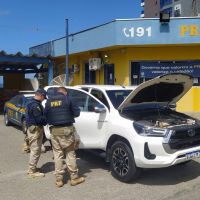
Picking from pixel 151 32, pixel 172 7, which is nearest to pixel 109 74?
pixel 151 32

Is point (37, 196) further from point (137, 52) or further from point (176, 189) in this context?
point (137, 52)

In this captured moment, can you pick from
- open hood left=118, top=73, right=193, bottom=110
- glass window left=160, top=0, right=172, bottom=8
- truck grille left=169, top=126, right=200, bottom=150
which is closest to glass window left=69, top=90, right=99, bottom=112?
open hood left=118, top=73, right=193, bottom=110

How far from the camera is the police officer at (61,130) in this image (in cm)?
677

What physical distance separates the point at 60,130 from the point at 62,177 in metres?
0.86

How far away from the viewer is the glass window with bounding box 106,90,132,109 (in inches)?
303

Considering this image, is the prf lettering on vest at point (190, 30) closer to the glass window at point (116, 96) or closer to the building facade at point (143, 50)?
the building facade at point (143, 50)

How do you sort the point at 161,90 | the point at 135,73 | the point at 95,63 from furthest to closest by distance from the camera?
the point at 95,63, the point at 135,73, the point at 161,90

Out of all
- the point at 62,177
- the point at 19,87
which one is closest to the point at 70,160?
the point at 62,177

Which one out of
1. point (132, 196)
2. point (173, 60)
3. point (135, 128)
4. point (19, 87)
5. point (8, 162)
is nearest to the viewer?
point (132, 196)

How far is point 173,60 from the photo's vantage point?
16.6m

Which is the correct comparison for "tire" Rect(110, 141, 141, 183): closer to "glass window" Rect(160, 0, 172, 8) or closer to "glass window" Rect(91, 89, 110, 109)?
"glass window" Rect(91, 89, 110, 109)

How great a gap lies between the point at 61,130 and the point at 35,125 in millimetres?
845

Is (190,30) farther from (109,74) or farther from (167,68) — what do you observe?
(109,74)

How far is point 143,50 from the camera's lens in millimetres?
16812
